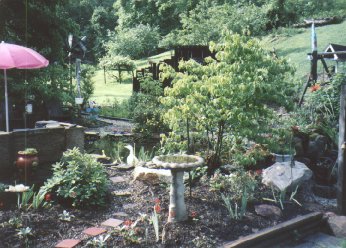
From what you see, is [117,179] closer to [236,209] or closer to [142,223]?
[142,223]

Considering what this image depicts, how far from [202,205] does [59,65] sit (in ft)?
31.6

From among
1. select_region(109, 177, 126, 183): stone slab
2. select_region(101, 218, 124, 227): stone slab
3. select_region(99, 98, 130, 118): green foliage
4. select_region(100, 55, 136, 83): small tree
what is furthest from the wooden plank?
select_region(100, 55, 136, 83): small tree

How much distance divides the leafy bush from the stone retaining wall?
1503 millimetres

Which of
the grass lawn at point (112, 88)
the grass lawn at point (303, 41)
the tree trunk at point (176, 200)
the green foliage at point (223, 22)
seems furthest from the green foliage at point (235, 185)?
the green foliage at point (223, 22)

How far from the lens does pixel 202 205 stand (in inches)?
231

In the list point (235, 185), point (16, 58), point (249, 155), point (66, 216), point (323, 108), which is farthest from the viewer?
point (323, 108)

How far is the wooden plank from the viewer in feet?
15.9

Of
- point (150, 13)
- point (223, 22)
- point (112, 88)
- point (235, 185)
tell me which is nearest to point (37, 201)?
point (235, 185)

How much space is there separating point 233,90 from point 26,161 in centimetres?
348

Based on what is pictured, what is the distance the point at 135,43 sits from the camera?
34031mm

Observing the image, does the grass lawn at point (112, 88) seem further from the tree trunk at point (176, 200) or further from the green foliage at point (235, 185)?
the tree trunk at point (176, 200)

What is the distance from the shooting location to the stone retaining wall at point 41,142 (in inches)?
279

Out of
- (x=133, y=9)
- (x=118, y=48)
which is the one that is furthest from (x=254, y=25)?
(x=133, y=9)

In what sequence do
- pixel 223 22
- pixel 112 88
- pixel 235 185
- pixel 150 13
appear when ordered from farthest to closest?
pixel 150 13 → pixel 112 88 → pixel 223 22 → pixel 235 185
